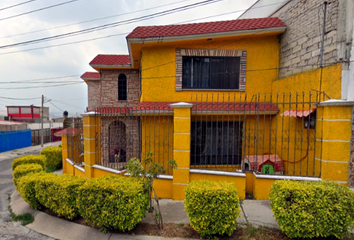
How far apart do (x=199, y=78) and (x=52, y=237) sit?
6.08m

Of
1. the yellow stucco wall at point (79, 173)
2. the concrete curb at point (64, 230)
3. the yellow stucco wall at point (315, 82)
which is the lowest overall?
the concrete curb at point (64, 230)

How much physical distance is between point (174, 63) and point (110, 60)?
5.31m

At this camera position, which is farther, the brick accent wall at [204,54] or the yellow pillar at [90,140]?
the brick accent wall at [204,54]

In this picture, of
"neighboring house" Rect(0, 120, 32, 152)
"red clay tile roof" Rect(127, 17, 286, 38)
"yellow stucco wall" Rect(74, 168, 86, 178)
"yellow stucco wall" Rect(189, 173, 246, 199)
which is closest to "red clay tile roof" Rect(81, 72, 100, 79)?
"red clay tile roof" Rect(127, 17, 286, 38)

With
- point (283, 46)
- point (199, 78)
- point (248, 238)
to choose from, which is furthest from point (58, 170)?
point (283, 46)

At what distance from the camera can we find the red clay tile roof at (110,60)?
10281mm

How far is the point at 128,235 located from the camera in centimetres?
349

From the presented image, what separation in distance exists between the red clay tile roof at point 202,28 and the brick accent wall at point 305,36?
0.42 meters

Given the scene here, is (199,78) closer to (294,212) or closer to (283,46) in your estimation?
(283,46)

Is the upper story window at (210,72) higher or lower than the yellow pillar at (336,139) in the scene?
higher

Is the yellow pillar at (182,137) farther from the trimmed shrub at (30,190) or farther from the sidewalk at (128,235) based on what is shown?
the trimmed shrub at (30,190)

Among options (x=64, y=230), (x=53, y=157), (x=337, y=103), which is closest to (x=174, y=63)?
(x=337, y=103)

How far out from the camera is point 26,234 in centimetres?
389

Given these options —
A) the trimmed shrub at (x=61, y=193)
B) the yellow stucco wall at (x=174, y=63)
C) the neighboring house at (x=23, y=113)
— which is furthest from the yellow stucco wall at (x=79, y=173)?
the neighboring house at (x=23, y=113)
